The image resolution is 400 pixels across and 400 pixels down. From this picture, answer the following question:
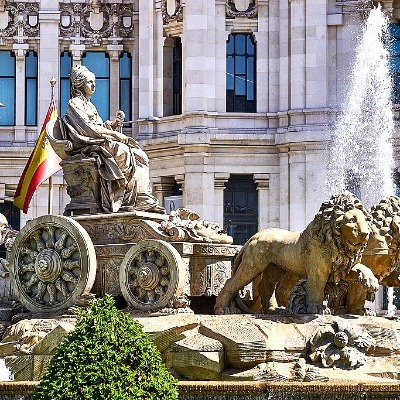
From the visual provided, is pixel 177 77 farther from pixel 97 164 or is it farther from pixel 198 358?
pixel 198 358

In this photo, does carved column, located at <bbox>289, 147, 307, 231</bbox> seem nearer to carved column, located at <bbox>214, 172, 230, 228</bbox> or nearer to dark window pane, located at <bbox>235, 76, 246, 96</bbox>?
carved column, located at <bbox>214, 172, 230, 228</bbox>

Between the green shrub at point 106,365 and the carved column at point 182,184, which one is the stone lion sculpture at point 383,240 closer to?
the green shrub at point 106,365

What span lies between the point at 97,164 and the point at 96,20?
36.0 meters

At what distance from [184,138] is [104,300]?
3827 centimetres

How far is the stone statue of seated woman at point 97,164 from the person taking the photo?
2344cm

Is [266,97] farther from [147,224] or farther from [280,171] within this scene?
[147,224]

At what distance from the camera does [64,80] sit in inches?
2283

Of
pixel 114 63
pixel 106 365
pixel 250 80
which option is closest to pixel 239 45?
pixel 250 80

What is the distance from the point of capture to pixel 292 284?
24203mm

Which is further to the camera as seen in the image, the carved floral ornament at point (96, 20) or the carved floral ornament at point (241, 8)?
the carved floral ornament at point (96, 20)

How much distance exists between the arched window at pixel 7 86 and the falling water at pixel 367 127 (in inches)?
494

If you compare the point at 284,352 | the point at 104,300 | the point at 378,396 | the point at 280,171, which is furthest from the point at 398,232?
the point at 280,171

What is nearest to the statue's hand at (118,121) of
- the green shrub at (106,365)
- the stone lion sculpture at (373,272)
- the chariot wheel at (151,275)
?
the chariot wheel at (151,275)

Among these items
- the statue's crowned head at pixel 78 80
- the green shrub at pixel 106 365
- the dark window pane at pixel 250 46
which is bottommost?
the green shrub at pixel 106 365
